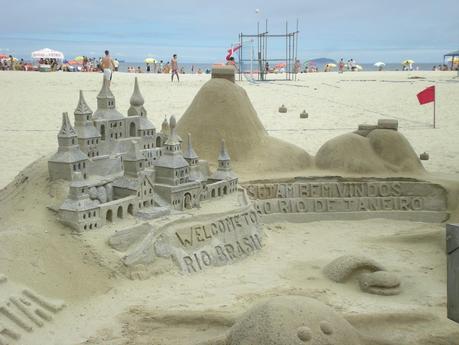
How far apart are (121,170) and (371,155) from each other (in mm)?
7231

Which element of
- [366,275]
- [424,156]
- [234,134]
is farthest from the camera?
[424,156]

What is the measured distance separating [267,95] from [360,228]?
1665cm

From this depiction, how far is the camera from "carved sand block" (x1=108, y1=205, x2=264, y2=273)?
10.0 m

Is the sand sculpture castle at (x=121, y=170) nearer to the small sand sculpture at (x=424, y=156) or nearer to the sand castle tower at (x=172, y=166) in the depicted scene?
the sand castle tower at (x=172, y=166)

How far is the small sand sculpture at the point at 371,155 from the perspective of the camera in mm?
15828

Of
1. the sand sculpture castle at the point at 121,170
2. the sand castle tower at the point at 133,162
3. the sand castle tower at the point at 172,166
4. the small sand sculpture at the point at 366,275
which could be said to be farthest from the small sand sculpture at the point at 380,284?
the sand castle tower at the point at 133,162

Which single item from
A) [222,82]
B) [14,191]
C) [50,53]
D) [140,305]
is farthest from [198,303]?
[50,53]

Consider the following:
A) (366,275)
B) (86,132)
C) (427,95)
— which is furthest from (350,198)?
(427,95)

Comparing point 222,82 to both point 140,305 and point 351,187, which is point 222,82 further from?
point 140,305

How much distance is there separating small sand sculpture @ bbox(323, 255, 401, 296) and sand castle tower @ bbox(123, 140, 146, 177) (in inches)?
155

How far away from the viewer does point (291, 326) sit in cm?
633

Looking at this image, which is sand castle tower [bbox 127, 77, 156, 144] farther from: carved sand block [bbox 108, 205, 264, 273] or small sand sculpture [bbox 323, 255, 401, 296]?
small sand sculpture [bbox 323, 255, 401, 296]

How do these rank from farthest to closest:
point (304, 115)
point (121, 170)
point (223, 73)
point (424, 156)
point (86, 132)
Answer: point (304, 115) → point (424, 156) → point (223, 73) → point (121, 170) → point (86, 132)

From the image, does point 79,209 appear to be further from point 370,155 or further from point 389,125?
point 389,125
